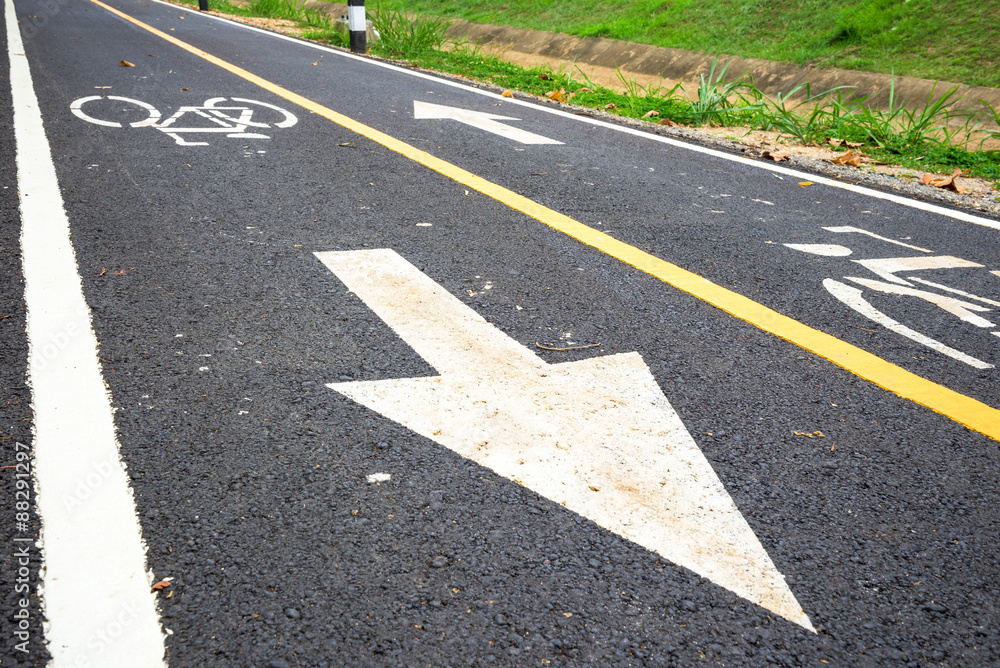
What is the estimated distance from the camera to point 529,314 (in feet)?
9.23

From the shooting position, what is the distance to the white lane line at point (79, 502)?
1395 millimetres

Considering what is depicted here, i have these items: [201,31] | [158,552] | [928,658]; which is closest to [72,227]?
[158,552]

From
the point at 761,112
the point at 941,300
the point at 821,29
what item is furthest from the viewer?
the point at 821,29

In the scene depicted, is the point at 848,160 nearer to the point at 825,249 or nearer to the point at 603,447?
the point at 825,249

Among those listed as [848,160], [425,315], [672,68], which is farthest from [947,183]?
[672,68]

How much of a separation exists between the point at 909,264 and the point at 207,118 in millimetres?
4846

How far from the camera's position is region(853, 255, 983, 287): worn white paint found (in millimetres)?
3457

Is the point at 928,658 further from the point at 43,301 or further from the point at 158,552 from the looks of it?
the point at 43,301

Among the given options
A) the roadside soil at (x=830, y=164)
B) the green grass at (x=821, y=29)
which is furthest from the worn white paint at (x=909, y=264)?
the green grass at (x=821, y=29)

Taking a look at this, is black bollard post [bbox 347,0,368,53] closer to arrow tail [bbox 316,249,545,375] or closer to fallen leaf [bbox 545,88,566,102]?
fallen leaf [bbox 545,88,566,102]

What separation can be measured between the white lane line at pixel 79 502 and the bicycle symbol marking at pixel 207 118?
2723 millimetres

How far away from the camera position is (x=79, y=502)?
5.61 ft

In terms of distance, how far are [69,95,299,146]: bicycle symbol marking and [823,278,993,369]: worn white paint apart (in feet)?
12.8

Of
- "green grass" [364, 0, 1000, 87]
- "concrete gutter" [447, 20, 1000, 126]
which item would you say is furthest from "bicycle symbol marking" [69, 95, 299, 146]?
"green grass" [364, 0, 1000, 87]
